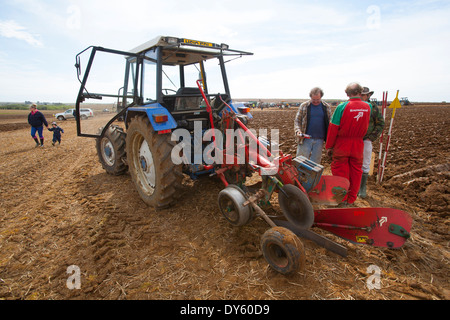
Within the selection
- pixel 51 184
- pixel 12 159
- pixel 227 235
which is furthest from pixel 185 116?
pixel 12 159

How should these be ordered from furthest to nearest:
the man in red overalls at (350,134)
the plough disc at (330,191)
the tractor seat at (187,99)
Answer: the tractor seat at (187,99) < the man in red overalls at (350,134) < the plough disc at (330,191)

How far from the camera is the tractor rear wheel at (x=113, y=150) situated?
4.61 metres

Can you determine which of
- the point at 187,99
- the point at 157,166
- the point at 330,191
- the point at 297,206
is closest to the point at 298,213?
the point at 297,206

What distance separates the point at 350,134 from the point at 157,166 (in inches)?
103

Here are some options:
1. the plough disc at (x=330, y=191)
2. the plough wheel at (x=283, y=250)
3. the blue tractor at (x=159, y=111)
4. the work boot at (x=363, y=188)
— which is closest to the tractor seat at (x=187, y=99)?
the blue tractor at (x=159, y=111)

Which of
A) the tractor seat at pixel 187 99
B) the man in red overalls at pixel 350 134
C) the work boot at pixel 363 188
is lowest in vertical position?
the work boot at pixel 363 188

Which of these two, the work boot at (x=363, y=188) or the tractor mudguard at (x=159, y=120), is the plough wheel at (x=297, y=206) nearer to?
the tractor mudguard at (x=159, y=120)

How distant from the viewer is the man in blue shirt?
356 centimetres

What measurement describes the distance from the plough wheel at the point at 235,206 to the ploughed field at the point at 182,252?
32 centimetres

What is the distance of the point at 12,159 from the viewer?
702 centimetres

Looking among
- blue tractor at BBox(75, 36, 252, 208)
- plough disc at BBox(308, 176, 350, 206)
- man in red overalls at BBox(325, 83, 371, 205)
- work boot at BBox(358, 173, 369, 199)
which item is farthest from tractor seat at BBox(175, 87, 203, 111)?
work boot at BBox(358, 173, 369, 199)

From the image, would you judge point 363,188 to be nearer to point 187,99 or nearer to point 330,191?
point 330,191

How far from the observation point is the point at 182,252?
255 centimetres

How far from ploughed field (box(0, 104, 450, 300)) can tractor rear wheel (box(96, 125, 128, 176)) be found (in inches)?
20.9
